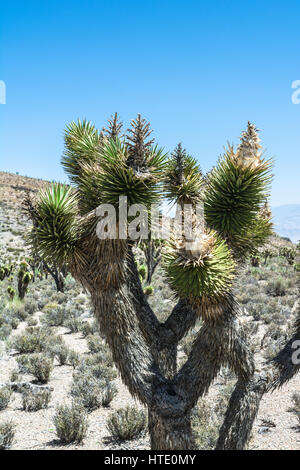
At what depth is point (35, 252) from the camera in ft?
14.0

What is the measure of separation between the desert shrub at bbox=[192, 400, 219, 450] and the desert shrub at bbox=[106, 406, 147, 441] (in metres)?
0.88

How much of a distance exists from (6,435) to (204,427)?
3095mm

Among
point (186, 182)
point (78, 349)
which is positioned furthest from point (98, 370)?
point (186, 182)

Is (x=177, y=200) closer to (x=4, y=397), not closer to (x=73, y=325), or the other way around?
(x=4, y=397)

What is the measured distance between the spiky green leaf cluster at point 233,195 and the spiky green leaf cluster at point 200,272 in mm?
537

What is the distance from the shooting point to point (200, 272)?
148 inches

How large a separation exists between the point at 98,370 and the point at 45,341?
2.78 m

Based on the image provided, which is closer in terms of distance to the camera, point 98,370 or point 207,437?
point 207,437

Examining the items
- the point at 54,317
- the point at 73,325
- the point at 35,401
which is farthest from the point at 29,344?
the point at 54,317

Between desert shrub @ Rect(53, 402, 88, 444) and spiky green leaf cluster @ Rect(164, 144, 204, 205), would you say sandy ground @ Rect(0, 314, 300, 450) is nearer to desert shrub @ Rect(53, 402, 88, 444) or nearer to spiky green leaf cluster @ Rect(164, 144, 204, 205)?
desert shrub @ Rect(53, 402, 88, 444)

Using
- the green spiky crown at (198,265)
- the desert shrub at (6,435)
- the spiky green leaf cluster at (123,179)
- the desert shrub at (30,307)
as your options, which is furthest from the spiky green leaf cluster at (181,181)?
the desert shrub at (30,307)

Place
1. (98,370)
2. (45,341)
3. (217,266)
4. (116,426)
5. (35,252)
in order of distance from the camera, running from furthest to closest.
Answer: (45,341) → (98,370) → (116,426) → (35,252) → (217,266)
